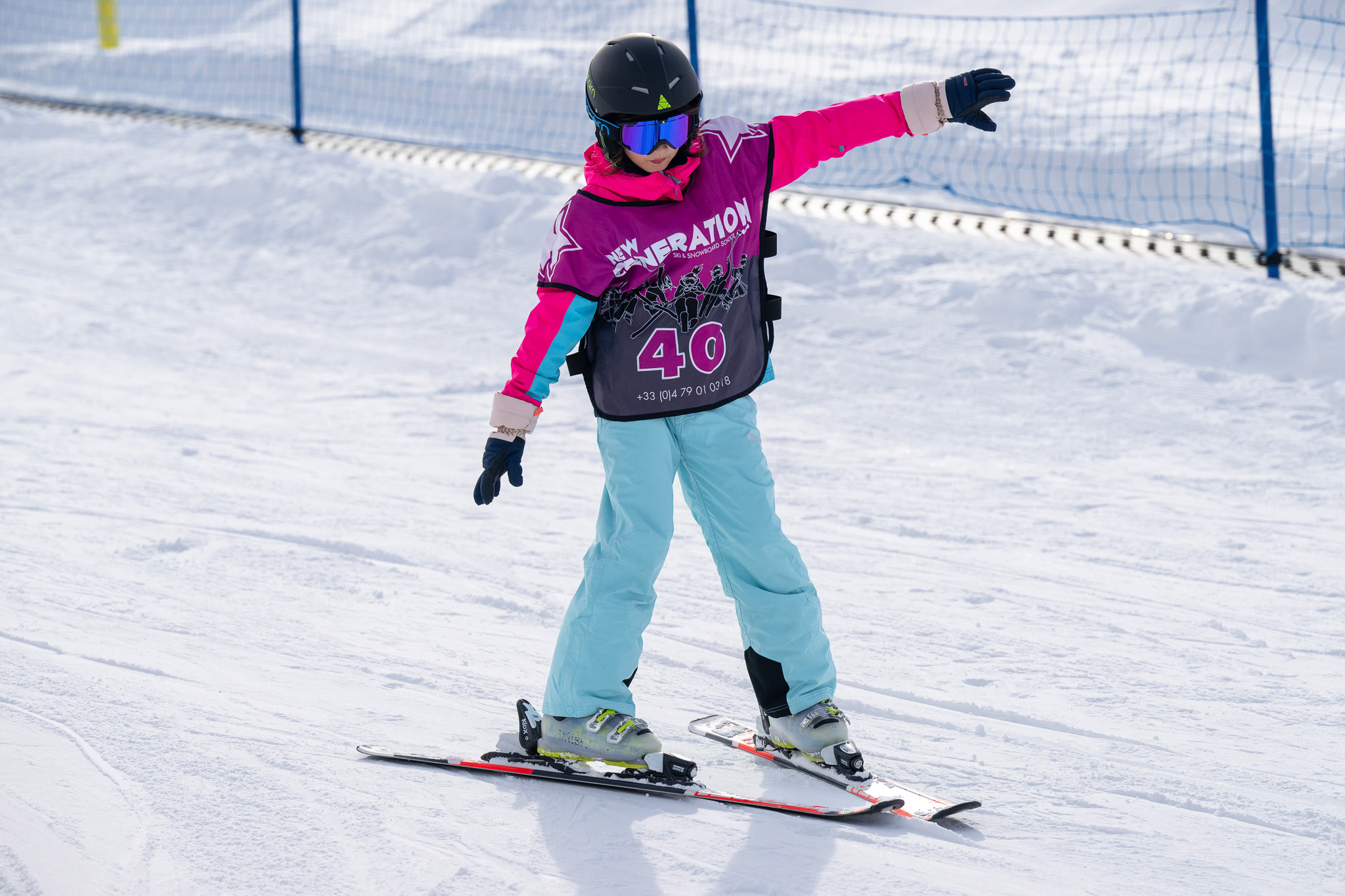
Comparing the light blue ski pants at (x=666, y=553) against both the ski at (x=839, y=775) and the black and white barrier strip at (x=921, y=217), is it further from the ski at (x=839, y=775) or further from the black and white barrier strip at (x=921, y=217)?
the black and white barrier strip at (x=921, y=217)

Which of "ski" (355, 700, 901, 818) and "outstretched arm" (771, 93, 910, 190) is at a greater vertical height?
"outstretched arm" (771, 93, 910, 190)

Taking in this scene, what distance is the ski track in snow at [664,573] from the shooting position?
8.85 feet

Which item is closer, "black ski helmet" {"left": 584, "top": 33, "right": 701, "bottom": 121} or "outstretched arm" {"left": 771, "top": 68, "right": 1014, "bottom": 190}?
"black ski helmet" {"left": 584, "top": 33, "right": 701, "bottom": 121}

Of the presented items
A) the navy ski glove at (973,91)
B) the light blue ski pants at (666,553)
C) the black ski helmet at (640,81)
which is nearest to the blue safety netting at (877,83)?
the navy ski glove at (973,91)

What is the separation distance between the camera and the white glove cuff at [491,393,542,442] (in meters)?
2.79

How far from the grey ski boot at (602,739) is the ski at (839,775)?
25 cm

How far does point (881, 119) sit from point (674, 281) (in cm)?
64

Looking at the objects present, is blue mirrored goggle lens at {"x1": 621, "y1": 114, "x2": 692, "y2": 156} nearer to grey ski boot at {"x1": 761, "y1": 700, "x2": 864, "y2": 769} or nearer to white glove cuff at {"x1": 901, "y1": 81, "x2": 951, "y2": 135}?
white glove cuff at {"x1": 901, "y1": 81, "x2": 951, "y2": 135}

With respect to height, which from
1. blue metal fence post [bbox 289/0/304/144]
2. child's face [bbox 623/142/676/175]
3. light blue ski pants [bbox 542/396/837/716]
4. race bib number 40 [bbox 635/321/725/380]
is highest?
blue metal fence post [bbox 289/0/304/144]

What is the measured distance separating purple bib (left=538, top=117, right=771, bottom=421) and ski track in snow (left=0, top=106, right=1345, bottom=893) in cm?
91

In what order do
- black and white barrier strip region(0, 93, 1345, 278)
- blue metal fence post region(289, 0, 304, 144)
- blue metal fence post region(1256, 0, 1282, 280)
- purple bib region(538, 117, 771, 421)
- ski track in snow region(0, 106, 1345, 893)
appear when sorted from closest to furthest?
ski track in snow region(0, 106, 1345, 893) < purple bib region(538, 117, 771, 421) < blue metal fence post region(1256, 0, 1282, 280) < black and white barrier strip region(0, 93, 1345, 278) < blue metal fence post region(289, 0, 304, 144)

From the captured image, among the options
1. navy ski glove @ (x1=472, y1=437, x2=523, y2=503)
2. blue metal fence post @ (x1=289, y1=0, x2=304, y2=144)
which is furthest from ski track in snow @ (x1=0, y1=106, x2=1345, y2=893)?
blue metal fence post @ (x1=289, y1=0, x2=304, y2=144)

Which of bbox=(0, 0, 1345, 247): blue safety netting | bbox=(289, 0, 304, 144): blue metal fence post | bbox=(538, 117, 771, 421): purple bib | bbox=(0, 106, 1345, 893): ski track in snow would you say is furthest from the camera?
bbox=(289, 0, 304, 144): blue metal fence post

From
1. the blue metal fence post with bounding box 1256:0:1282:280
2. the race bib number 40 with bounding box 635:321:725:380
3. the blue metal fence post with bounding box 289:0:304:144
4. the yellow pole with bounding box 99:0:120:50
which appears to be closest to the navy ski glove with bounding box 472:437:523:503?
the race bib number 40 with bounding box 635:321:725:380
